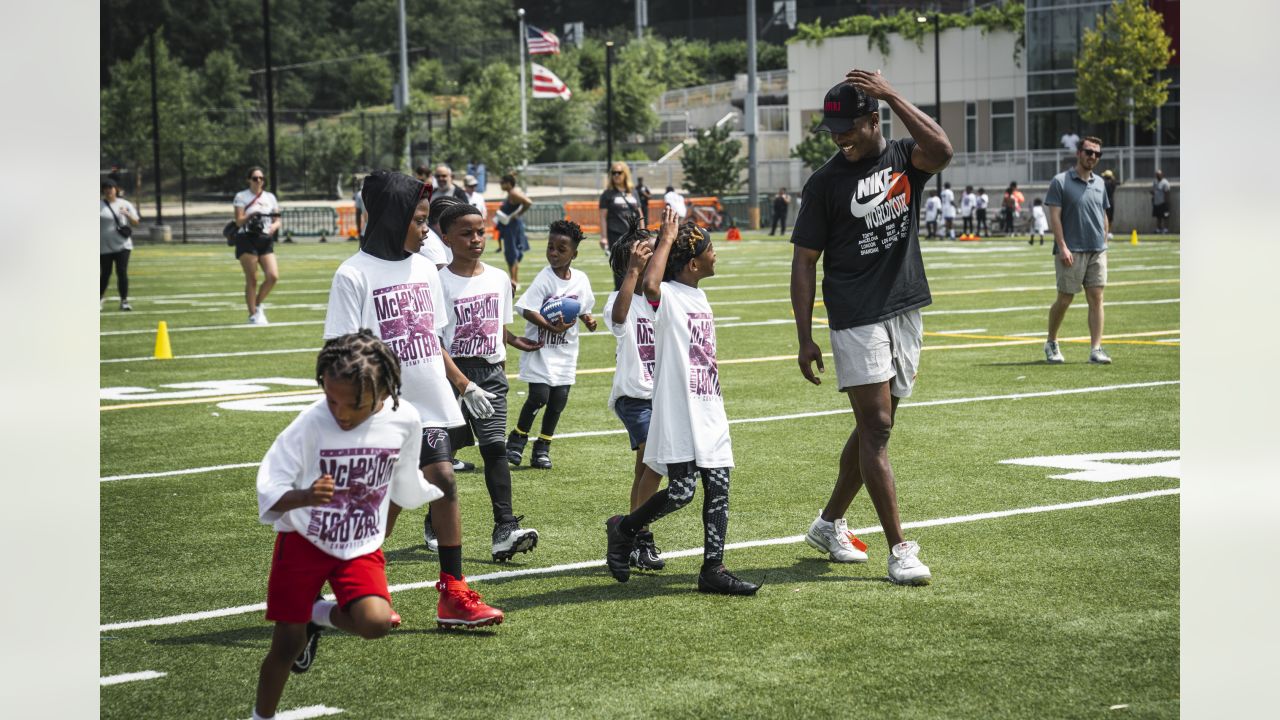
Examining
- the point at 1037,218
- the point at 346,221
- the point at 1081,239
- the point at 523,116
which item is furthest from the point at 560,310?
the point at 523,116

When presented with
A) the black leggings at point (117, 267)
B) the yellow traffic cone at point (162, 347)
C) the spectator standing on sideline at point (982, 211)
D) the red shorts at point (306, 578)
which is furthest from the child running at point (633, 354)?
the spectator standing on sideline at point (982, 211)

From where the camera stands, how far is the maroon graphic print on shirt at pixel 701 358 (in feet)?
21.9

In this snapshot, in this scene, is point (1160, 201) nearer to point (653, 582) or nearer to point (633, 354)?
point (633, 354)

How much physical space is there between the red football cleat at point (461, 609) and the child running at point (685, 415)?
0.86 metres

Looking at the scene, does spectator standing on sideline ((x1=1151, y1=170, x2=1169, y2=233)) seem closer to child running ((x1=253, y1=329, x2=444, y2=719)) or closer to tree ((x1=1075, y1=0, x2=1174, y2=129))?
tree ((x1=1075, y1=0, x2=1174, y2=129))

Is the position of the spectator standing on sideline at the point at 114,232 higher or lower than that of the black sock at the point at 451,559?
higher

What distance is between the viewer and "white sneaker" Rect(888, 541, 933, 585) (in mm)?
6641

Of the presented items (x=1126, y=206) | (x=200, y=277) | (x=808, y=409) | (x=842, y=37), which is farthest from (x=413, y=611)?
(x=842, y=37)

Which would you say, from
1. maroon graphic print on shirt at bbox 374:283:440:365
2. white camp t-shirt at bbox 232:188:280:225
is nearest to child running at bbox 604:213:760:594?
maroon graphic print on shirt at bbox 374:283:440:365

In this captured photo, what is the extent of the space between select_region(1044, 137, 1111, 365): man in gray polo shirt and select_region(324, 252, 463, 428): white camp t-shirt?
367 inches

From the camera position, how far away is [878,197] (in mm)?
6852

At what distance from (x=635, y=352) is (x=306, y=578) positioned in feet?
10.1

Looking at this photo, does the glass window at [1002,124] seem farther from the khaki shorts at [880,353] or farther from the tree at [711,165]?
the khaki shorts at [880,353]

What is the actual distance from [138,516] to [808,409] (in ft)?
18.1
